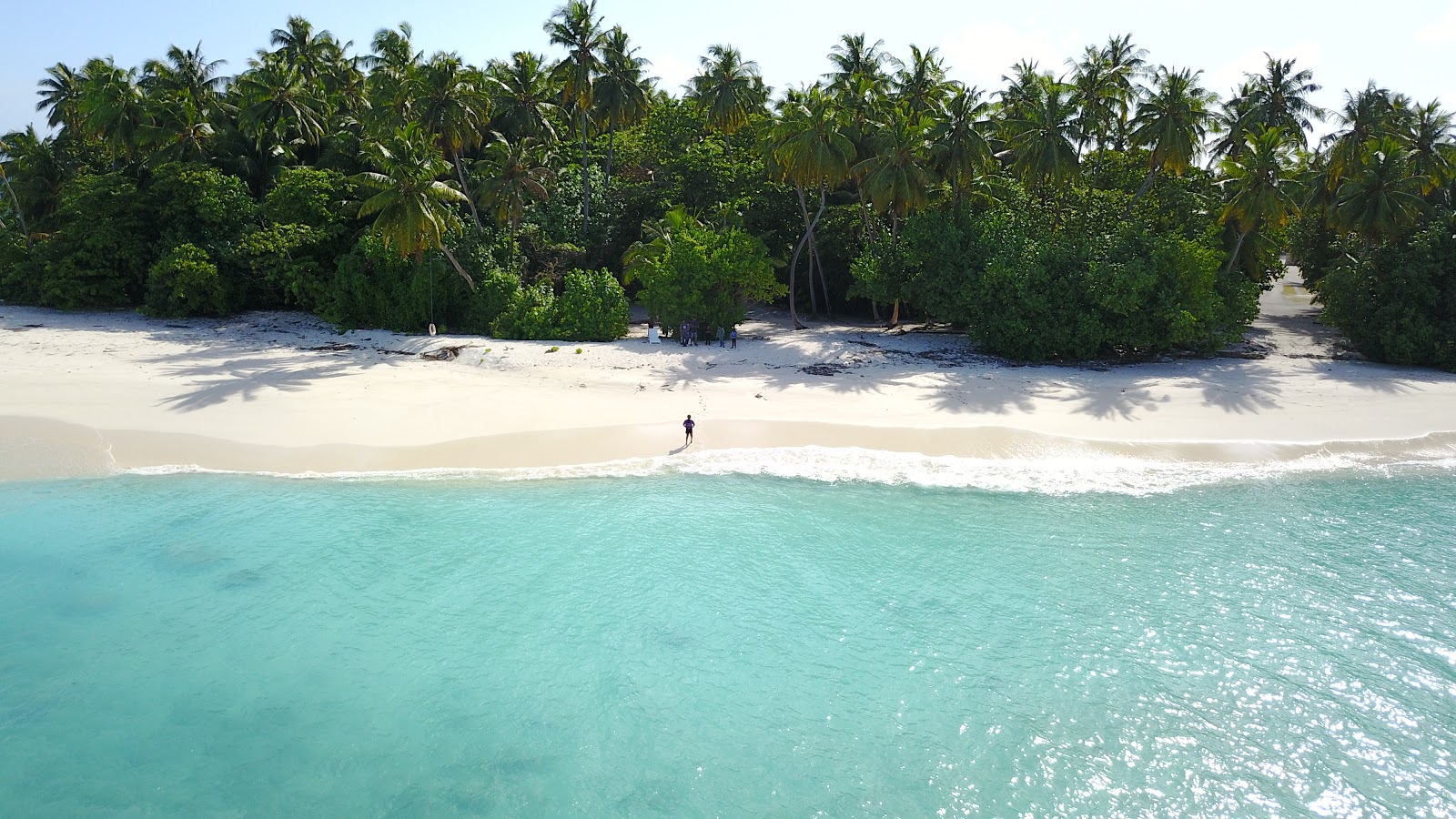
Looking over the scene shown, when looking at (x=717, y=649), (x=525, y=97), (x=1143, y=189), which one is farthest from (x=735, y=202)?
(x=717, y=649)

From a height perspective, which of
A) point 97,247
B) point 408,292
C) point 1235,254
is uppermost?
point 97,247

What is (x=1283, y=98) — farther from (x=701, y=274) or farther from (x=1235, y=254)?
(x=701, y=274)

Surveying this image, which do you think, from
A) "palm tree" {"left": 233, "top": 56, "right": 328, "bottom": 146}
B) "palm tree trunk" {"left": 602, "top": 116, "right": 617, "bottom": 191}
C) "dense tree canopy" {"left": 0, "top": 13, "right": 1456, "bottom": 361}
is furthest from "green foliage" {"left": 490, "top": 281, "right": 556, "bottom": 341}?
"palm tree" {"left": 233, "top": 56, "right": 328, "bottom": 146}

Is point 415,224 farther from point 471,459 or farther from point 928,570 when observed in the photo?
point 928,570

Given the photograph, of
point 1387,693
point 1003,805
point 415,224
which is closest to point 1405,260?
point 1387,693

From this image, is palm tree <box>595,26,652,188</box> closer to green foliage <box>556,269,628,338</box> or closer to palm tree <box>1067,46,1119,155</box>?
green foliage <box>556,269,628,338</box>

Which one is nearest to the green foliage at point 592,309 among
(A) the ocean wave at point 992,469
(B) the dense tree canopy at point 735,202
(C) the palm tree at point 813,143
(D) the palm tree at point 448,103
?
(B) the dense tree canopy at point 735,202

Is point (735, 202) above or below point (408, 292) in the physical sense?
above
